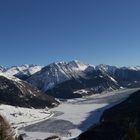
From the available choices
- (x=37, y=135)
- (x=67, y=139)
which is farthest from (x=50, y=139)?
(x=37, y=135)

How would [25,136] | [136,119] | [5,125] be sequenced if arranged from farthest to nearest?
[25,136] < [136,119] < [5,125]

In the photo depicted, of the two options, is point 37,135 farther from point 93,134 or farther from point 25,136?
point 93,134

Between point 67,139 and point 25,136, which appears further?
point 25,136

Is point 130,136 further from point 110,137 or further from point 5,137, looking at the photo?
point 110,137

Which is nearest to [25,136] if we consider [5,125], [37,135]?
[37,135]

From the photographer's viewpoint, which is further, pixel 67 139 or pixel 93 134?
pixel 67 139

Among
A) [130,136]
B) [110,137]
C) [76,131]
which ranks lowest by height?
[76,131]

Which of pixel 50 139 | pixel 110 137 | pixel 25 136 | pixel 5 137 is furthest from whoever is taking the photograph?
pixel 25 136

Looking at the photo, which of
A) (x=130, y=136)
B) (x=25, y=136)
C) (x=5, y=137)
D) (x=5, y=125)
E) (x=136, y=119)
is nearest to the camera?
(x=130, y=136)

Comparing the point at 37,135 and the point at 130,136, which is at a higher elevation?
the point at 130,136
